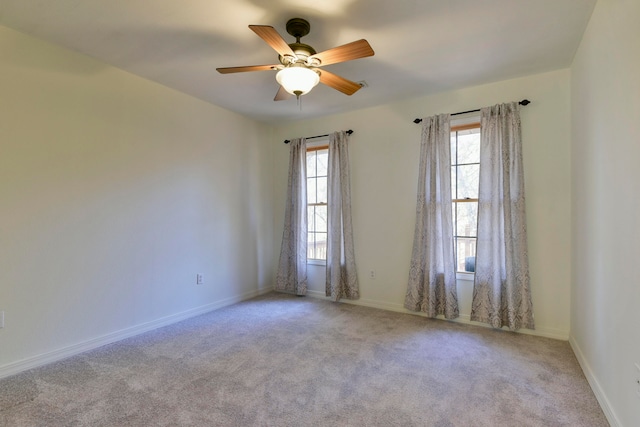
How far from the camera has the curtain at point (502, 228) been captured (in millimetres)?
3166

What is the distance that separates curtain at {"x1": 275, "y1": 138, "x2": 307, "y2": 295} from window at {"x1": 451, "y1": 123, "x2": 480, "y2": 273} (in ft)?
6.69

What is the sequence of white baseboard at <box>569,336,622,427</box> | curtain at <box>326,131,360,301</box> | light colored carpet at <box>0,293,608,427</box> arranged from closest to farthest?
white baseboard at <box>569,336,622,427</box>
light colored carpet at <box>0,293,608,427</box>
curtain at <box>326,131,360,301</box>

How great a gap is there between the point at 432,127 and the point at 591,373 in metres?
2.65

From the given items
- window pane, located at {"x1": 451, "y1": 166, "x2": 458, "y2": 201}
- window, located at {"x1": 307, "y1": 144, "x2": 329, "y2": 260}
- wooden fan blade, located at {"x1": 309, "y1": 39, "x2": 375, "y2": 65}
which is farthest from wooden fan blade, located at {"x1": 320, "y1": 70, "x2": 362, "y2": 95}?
window, located at {"x1": 307, "y1": 144, "x2": 329, "y2": 260}

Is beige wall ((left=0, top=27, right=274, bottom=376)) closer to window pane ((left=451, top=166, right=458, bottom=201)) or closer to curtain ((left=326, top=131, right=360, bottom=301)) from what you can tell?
curtain ((left=326, top=131, right=360, bottom=301))

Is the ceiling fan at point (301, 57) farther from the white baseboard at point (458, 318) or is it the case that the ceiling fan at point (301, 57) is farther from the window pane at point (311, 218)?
the white baseboard at point (458, 318)

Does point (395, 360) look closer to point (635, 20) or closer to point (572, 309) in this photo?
point (572, 309)

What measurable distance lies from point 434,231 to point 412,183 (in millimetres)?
663

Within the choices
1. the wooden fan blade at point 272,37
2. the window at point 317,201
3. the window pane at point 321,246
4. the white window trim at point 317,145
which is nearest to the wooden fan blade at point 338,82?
the wooden fan blade at point 272,37

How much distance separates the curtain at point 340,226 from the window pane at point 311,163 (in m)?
0.49

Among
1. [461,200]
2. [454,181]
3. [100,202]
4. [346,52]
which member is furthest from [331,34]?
[100,202]

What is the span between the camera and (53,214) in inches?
105

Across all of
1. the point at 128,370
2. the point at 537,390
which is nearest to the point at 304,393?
the point at 128,370

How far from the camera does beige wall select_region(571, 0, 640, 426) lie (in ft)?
5.22
